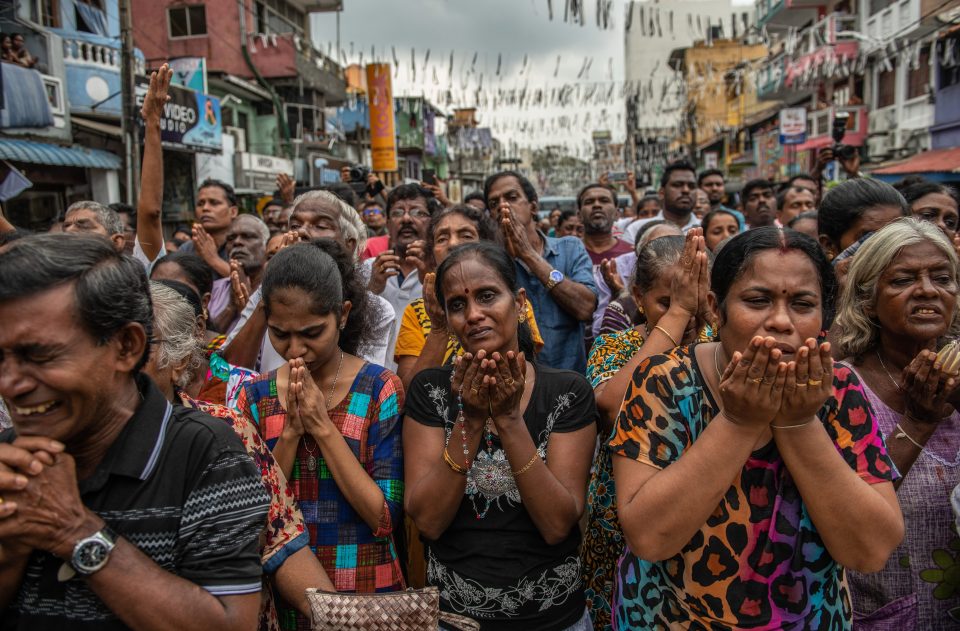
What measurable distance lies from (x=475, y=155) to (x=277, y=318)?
47.0 meters

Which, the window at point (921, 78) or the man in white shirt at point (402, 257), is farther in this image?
the window at point (921, 78)

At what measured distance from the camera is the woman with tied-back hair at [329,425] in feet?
6.84

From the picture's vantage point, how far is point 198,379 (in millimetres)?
2549

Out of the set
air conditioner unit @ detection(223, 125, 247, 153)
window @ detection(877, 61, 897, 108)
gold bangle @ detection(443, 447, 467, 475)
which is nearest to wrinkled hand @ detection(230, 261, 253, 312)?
gold bangle @ detection(443, 447, 467, 475)

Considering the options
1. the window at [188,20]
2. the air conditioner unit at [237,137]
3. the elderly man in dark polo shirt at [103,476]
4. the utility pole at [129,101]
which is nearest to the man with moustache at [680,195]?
the elderly man in dark polo shirt at [103,476]

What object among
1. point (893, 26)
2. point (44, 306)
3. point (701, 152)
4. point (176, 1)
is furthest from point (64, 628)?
point (701, 152)

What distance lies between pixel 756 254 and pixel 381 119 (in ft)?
74.0

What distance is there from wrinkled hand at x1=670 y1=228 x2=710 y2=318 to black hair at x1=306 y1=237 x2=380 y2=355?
1261mm

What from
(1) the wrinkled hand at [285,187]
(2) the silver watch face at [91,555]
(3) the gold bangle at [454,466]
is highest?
(1) the wrinkled hand at [285,187]

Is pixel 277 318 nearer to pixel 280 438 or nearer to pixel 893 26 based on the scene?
pixel 280 438

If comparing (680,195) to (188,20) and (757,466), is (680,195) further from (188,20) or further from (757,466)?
(188,20)

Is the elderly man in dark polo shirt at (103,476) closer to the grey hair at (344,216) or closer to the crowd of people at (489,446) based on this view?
the crowd of people at (489,446)

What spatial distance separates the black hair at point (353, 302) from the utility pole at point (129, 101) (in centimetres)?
845

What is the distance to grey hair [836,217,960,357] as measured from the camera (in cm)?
228
